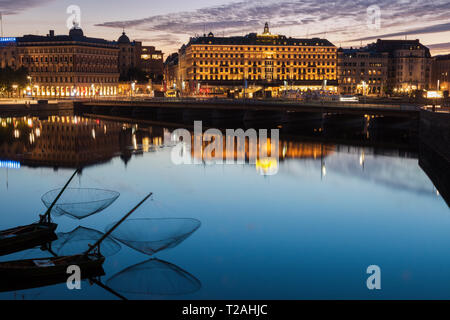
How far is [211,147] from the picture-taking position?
2456 inches

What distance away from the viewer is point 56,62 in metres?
182

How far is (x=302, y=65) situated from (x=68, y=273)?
18444cm

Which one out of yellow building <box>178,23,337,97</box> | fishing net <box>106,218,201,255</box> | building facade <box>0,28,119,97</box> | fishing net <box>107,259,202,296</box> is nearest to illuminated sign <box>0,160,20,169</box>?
fishing net <box>106,218,201,255</box>

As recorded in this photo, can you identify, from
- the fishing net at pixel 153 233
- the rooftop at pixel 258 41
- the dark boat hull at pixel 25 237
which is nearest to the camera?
the fishing net at pixel 153 233

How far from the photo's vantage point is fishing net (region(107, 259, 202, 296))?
19703 mm

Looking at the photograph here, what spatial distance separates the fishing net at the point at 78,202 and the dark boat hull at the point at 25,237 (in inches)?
78.1

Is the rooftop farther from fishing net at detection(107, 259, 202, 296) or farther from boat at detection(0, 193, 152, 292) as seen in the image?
boat at detection(0, 193, 152, 292)

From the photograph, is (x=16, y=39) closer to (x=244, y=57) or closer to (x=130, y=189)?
(x=244, y=57)

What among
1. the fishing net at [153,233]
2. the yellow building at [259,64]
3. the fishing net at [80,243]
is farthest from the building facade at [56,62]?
the fishing net at [153,233]

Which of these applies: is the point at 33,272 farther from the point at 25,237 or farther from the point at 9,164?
the point at 9,164

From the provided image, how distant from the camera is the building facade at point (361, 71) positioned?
196 m

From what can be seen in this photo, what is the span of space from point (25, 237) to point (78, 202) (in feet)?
17.9

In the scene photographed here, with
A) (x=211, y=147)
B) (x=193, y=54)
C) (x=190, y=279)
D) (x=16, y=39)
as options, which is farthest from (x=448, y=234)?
(x=16, y=39)

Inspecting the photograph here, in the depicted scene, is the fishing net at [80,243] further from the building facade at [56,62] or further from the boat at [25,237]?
the building facade at [56,62]
